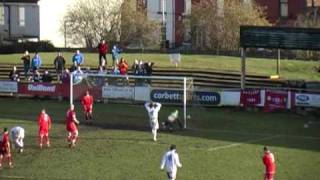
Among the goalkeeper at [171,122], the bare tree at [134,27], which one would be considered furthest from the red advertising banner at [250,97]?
the bare tree at [134,27]

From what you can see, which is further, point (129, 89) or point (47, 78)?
point (47, 78)

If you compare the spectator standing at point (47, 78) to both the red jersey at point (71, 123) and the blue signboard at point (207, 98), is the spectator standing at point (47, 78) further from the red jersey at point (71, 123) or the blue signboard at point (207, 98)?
the red jersey at point (71, 123)

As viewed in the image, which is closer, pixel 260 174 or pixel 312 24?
pixel 260 174

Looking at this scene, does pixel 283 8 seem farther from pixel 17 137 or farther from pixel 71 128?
pixel 17 137

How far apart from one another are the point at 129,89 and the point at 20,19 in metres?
39.1

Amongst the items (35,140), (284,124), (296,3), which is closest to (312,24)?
(296,3)

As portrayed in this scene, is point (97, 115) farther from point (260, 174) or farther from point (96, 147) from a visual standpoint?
point (260, 174)

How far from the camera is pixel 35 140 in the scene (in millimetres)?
35031

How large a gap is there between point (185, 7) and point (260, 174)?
62651 millimetres

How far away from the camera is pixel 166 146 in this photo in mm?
33438

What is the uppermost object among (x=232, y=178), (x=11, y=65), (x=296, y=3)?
(x=296, y=3)

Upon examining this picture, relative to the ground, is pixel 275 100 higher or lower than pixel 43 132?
higher

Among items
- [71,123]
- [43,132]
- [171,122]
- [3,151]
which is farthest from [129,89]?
[3,151]

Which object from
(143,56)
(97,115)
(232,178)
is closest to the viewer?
(232,178)
